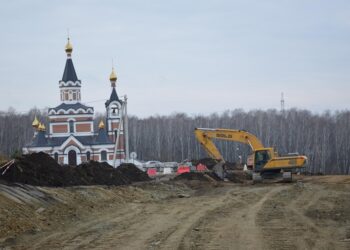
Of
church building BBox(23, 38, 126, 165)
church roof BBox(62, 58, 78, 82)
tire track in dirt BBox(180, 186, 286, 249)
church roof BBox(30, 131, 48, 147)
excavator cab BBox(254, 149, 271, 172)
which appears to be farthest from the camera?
church roof BBox(62, 58, 78, 82)

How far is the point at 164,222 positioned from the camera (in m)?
14.6

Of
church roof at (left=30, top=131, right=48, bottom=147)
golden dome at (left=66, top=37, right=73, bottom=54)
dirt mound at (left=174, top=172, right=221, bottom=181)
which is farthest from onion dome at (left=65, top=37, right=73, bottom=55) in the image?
dirt mound at (left=174, top=172, right=221, bottom=181)

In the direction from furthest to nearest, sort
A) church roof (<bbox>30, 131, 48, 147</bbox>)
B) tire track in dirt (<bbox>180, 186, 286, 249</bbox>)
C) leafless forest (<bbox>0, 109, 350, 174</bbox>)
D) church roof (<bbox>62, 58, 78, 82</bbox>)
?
1. leafless forest (<bbox>0, 109, 350, 174</bbox>)
2. church roof (<bbox>62, 58, 78, 82</bbox>)
3. church roof (<bbox>30, 131, 48, 147</bbox>)
4. tire track in dirt (<bbox>180, 186, 286, 249</bbox>)

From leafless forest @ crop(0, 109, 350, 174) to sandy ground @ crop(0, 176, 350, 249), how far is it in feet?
195

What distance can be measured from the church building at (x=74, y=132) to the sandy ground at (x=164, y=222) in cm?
4632

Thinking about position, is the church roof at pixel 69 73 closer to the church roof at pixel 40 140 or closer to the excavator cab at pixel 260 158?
the church roof at pixel 40 140

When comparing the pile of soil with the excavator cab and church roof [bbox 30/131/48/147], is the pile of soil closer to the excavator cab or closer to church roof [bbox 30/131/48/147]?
the excavator cab

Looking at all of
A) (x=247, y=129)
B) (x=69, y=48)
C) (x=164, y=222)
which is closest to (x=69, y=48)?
(x=69, y=48)

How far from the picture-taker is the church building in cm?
6781

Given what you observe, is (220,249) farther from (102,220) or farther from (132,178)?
(132,178)

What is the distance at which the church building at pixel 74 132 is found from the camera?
222 feet

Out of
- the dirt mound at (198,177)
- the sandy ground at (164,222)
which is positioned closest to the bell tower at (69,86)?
the dirt mound at (198,177)

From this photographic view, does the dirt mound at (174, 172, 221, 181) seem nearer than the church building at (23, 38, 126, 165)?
Yes

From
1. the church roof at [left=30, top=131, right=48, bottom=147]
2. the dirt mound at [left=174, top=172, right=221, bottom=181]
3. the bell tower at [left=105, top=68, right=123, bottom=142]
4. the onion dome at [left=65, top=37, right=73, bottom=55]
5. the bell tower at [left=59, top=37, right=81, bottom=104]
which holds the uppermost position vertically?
the onion dome at [left=65, top=37, right=73, bottom=55]
